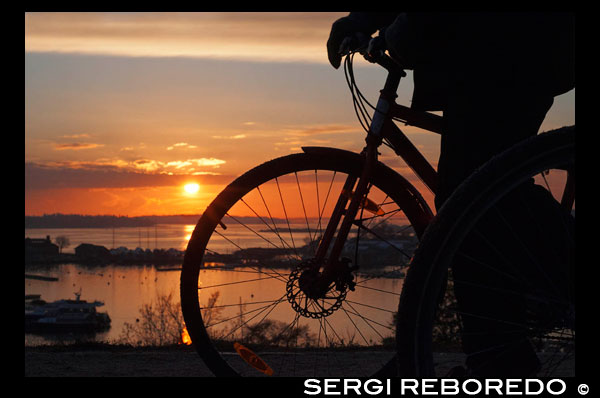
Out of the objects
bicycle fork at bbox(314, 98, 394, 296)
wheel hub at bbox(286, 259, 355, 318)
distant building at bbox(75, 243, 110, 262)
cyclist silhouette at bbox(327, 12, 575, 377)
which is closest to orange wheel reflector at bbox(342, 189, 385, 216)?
bicycle fork at bbox(314, 98, 394, 296)

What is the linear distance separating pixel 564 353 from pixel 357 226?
98cm

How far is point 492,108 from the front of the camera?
195 centimetres

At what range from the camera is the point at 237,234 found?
2658 mm

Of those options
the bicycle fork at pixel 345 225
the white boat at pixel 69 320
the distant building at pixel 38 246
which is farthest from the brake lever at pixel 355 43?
the white boat at pixel 69 320

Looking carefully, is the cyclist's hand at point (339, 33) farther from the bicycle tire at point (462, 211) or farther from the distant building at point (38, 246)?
the distant building at point (38, 246)

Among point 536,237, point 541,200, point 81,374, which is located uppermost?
point 541,200

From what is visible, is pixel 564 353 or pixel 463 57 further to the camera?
pixel 463 57

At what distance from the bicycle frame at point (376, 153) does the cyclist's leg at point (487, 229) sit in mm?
438

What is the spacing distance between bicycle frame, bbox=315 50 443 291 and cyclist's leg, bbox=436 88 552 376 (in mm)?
438

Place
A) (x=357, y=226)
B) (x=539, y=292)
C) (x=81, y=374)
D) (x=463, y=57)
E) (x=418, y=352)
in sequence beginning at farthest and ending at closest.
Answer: (x=81, y=374)
(x=357, y=226)
(x=463, y=57)
(x=539, y=292)
(x=418, y=352)

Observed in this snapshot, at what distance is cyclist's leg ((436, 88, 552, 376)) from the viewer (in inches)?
72.8

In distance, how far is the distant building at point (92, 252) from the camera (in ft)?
132
